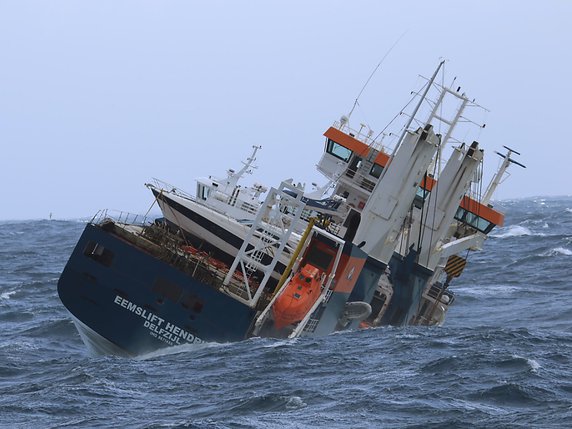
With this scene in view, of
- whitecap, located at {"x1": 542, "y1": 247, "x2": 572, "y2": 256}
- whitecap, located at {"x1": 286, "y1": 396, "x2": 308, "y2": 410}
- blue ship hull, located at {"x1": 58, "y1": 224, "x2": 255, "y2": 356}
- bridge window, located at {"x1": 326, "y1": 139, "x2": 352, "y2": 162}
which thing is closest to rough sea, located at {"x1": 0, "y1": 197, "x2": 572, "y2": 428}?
whitecap, located at {"x1": 286, "y1": 396, "x2": 308, "y2": 410}

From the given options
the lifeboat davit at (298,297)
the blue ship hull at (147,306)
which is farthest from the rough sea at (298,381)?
the lifeboat davit at (298,297)

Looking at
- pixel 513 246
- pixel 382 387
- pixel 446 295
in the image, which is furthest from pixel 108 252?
pixel 513 246

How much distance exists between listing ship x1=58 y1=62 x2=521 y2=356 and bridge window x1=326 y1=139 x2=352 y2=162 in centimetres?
7

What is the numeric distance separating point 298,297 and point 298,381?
7949 millimetres

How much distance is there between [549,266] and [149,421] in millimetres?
48329

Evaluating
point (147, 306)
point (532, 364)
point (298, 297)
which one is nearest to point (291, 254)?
point (298, 297)

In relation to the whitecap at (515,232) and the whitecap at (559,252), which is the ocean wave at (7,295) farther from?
the whitecap at (515,232)

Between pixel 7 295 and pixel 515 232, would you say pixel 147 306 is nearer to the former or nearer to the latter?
pixel 7 295

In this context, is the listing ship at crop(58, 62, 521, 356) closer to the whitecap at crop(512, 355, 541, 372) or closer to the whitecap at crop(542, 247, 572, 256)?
the whitecap at crop(512, 355, 541, 372)

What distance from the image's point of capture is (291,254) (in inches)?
1607

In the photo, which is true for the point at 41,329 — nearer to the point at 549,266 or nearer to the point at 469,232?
the point at 469,232

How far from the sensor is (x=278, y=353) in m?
33.7

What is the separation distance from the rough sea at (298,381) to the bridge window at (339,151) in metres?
11.3

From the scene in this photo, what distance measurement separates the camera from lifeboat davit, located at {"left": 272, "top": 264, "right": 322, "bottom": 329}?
121 feet
